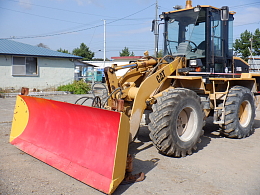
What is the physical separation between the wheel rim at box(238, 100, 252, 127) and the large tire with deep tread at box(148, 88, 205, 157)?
2.09 m

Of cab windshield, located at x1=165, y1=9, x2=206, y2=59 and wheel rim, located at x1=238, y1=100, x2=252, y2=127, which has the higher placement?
cab windshield, located at x1=165, y1=9, x2=206, y2=59

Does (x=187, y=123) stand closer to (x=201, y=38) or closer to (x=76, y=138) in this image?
(x=201, y=38)

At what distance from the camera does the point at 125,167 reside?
3.83m

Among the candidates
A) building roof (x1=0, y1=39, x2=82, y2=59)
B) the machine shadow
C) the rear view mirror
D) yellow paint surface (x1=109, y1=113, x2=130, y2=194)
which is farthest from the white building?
yellow paint surface (x1=109, y1=113, x2=130, y2=194)

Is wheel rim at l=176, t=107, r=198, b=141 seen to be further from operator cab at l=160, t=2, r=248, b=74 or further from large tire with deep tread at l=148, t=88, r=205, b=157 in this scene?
operator cab at l=160, t=2, r=248, b=74

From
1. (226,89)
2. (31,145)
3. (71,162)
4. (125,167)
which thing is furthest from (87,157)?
(226,89)

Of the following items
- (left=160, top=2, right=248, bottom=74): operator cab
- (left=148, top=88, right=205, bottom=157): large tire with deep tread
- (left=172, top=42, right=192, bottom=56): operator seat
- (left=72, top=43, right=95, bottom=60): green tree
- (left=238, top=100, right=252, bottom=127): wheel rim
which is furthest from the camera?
(left=72, top=43, right=95, bottom=60): green tree

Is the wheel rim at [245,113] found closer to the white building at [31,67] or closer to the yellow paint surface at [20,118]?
the yellow paint surface at [20,118]

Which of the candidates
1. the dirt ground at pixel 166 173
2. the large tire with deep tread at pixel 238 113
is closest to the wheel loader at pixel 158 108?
the large tire with deep tread at pixel 238 113

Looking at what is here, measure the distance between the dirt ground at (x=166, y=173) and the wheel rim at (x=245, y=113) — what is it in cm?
119

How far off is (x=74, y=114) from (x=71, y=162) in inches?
30.1

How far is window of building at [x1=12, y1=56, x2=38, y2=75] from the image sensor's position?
18250mm

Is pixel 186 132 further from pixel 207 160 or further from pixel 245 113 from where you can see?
pixel 245 113

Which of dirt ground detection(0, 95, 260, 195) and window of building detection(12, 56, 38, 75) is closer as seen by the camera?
dirt ground detection(0, 95, 260, 195)
